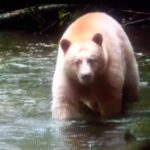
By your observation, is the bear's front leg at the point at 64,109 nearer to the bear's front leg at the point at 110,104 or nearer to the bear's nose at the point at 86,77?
the bear's front leg at the point at 110,104

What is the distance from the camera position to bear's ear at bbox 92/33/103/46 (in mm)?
7254

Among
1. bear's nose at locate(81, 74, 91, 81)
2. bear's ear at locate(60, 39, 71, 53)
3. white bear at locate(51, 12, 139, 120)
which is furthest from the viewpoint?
bear's ear at locate(60, 39, 71, 53)

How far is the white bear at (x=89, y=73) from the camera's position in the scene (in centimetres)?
712

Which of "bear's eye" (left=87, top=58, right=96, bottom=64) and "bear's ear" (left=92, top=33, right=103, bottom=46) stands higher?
"bear's ear" (left=92, top=33, right=103, bottom=46)

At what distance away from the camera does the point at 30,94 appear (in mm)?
8875

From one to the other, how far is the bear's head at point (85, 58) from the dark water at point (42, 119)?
0.58m

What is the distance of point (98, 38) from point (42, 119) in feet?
3.90

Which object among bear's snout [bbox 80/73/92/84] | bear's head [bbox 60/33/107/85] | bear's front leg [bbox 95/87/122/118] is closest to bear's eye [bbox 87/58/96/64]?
bear's head [bbox 60/33/107/85]

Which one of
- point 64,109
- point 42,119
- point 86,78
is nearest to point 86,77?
point 86,78

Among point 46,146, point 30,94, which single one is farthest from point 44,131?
point 30,94

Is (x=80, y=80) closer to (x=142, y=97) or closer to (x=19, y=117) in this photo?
(x=19, y=117)

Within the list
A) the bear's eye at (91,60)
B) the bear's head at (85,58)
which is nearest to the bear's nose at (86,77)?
the bear's head at (85,58)

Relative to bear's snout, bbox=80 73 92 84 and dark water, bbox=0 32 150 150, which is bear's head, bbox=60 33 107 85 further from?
dark water, bbox=0 32 150 150

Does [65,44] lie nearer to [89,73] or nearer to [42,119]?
[89,73]
